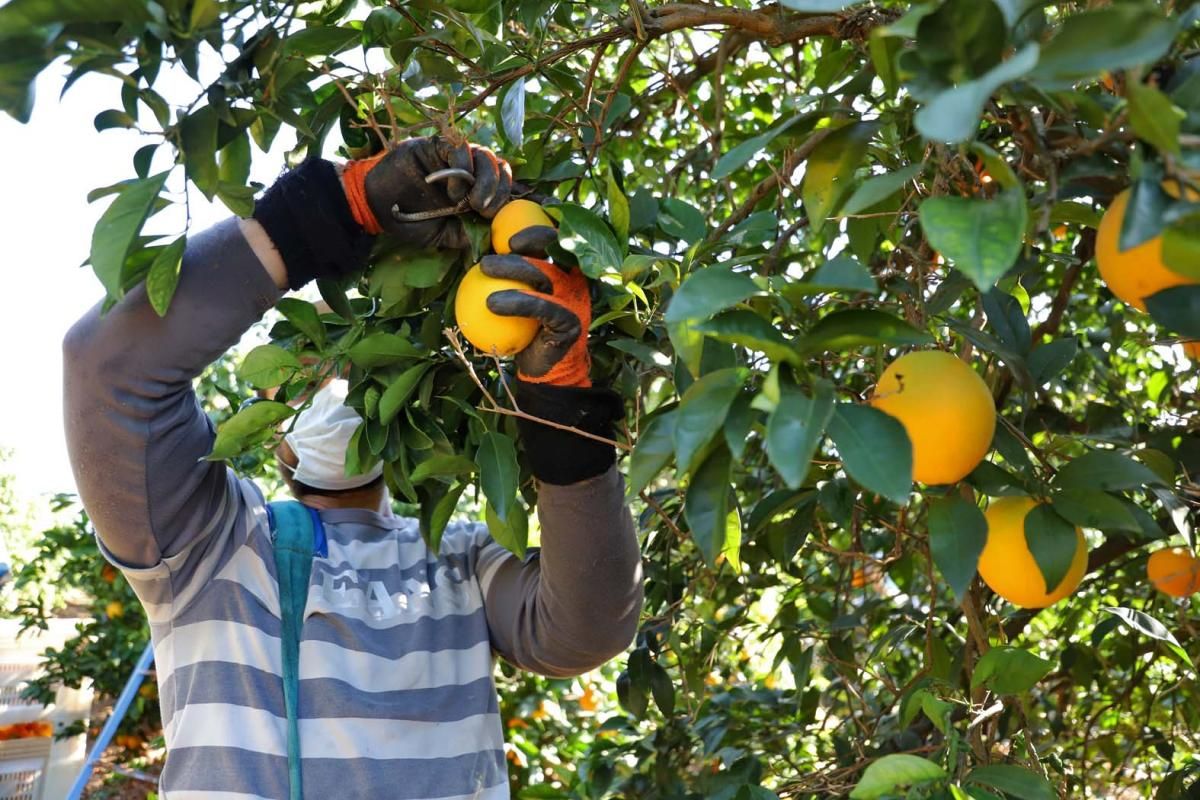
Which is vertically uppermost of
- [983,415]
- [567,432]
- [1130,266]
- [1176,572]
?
[1130,266]

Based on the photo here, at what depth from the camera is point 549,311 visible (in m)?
1.06

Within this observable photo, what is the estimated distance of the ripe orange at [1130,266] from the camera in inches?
26.9

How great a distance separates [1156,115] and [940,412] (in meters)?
0.28

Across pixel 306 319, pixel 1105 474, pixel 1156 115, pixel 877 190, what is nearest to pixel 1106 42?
pixel 1156 115

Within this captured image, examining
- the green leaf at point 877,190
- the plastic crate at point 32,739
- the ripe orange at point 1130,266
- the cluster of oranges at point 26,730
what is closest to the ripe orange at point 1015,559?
the ripe orange at point 1130,266

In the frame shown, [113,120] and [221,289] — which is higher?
[113,120]

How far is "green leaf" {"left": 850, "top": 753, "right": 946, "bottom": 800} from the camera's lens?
792 millimetres

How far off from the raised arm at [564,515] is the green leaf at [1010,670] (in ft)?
1.54

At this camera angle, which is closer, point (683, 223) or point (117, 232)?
point (117, 232)

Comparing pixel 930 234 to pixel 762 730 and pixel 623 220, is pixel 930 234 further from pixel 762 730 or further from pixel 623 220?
pixel 762 730

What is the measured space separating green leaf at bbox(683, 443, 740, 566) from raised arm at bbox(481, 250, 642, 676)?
347 millimetres

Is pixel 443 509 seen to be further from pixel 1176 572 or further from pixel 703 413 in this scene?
pixel 1176 572

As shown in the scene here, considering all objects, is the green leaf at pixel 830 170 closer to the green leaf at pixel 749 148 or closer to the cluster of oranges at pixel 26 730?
the green leaf at pixel 749 148

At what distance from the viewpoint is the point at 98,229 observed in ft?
2.88
